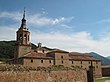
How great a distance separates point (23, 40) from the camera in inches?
1672

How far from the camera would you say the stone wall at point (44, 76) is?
45.2 feet

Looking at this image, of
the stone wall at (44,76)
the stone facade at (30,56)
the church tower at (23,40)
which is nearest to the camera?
the stone wall at (44,76)

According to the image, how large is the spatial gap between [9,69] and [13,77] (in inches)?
26.0

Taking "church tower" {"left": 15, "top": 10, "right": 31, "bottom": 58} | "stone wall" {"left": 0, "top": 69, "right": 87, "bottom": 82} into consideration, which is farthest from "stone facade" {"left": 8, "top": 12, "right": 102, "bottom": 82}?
"stone wall" {"left": 0, "top": 69, "right": 87, "bottom": 82}

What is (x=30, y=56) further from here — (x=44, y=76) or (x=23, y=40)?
(x=44, y=76)

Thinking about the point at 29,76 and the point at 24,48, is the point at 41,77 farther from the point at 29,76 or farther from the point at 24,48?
the point at 24,48

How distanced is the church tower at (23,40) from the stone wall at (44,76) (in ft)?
75.3

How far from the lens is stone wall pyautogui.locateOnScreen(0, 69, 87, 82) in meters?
13.8

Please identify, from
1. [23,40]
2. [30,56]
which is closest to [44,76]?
[30,56]

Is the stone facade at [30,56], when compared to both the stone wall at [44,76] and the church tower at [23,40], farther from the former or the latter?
the stone wall at [44,76]

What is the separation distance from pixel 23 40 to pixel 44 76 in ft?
87.3

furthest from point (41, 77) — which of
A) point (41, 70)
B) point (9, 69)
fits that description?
point (9, 69)

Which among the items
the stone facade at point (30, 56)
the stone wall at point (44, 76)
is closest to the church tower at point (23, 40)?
the stone facade at point (30, 56)

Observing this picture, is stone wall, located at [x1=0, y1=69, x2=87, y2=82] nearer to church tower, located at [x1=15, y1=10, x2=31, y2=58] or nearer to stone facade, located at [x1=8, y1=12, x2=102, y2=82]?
stone facade, located at [x1=8, y1=12, x2=102, y2=82]
